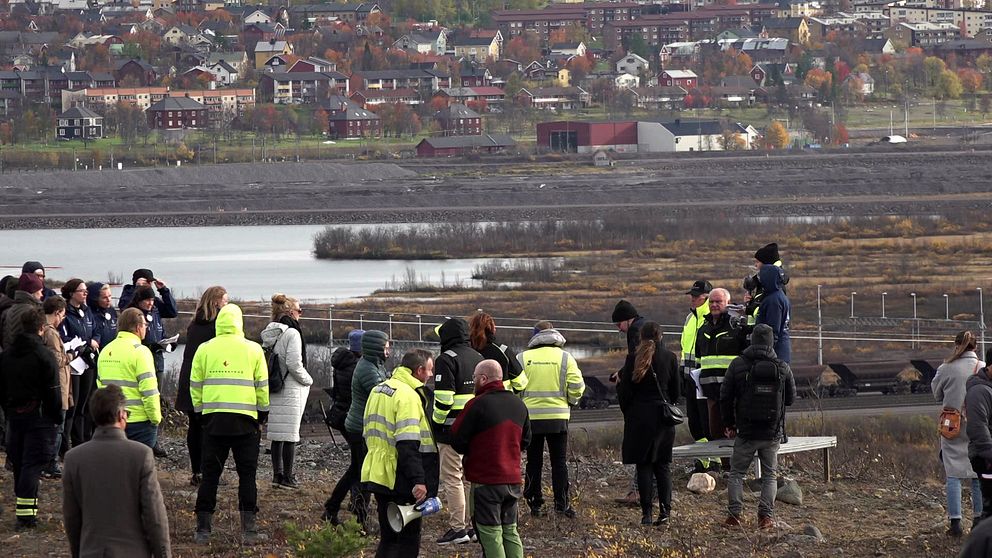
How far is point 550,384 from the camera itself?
1004 centimetres

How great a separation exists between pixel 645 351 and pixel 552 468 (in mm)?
1074

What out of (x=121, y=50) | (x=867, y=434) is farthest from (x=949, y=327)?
(x=121, y=50)

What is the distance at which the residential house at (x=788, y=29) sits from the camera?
171000mm

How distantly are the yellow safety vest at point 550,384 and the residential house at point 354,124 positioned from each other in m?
97.9

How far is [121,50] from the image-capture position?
530 feet

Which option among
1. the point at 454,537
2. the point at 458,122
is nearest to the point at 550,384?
the point at 454,537

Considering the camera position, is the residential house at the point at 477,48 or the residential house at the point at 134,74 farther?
the residential house at the point at 477,48

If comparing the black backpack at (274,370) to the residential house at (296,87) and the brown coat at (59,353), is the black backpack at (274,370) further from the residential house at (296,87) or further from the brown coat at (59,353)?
the residential house at (296,87)

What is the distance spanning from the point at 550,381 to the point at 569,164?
7449 centimetres

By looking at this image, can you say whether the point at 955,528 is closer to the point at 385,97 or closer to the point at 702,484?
the point at 702,484

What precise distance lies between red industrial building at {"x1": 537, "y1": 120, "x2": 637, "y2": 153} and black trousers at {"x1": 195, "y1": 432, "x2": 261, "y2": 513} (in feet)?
267

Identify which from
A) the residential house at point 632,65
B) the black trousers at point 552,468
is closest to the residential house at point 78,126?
the residential house at point 632,65

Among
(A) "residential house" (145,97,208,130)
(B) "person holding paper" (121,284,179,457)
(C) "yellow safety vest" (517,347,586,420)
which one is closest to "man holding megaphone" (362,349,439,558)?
(C) "yellow safety vest" (517,347,586,420)

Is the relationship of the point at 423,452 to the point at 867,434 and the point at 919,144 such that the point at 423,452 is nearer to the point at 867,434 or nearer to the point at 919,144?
the point at 867,434
